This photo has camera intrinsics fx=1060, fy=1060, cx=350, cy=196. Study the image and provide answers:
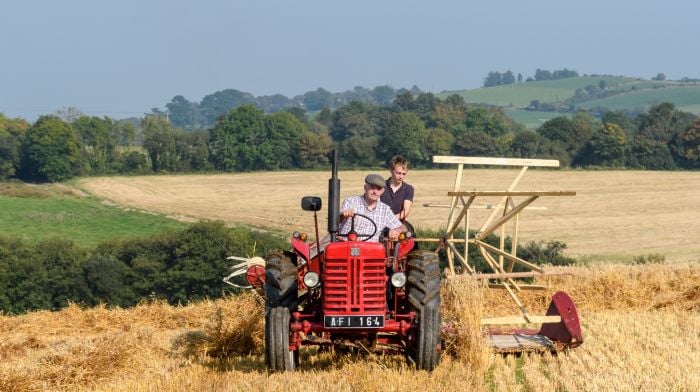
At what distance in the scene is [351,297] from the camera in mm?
8734

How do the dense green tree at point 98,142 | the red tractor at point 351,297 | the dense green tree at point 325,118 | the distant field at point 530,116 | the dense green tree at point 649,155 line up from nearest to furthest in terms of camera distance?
the red tractor at point 351,297 → the dense green tree at point 649,155 → the dense green tree at point 98,142 → the dense green tree at point 325,118 → the distant field at point 530,116

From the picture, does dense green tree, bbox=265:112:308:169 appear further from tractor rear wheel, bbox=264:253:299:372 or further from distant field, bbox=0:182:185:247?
tractor rear wheel, bbox=264:253:299:372

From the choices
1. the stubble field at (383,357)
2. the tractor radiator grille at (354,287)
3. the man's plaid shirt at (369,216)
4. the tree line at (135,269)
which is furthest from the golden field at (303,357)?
the tree line at (135,269)

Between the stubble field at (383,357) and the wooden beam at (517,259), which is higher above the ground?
the wooden beam at (517,259)

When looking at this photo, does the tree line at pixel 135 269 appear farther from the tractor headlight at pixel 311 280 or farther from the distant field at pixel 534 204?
the tractor headlight at pixel 311 280

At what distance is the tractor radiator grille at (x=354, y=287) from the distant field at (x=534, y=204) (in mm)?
33944

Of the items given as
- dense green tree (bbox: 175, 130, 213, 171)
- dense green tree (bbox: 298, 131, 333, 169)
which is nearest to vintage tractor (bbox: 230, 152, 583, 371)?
dense green tree (bbox: 298, 131, 333, 169)

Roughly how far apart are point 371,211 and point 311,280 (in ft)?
3.90

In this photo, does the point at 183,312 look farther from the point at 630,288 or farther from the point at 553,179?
the point at 553,179

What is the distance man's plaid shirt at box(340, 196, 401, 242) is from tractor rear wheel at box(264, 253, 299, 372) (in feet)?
2.69

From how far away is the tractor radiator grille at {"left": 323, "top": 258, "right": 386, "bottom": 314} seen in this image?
28.6 feet

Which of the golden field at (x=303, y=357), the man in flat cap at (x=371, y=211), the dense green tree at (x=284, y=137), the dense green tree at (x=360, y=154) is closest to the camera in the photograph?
the golden field at (x=303, y=357)

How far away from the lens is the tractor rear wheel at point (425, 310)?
889 centimetres

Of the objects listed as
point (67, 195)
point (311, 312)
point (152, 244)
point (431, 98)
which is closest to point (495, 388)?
point (311, 312)
